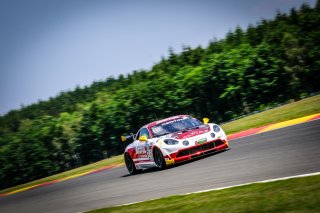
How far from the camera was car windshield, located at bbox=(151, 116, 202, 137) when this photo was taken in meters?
12.7

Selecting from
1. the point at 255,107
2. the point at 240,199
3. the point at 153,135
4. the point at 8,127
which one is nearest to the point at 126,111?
the point at 255,107

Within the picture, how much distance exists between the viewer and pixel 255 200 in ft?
18.4

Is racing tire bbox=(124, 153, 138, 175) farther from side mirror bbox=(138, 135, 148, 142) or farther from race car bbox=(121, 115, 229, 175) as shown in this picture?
side mirror bbox=(138, 135, 148, 142)

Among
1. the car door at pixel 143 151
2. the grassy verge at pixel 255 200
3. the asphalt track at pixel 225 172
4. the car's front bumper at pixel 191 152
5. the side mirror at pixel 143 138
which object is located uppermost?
the side mirror at pixel 143 138

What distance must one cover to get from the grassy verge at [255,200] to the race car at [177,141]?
14.2 feet

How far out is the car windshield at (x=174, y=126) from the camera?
12.7 metres

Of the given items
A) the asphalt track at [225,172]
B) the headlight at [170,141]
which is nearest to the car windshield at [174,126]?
the headlight at [170,141]

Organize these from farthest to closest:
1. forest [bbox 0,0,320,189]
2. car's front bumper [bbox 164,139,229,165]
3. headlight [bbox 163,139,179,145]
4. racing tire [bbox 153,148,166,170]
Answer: forest [bbox 0,0,320,189] → racing tire [bbox 153,148,166,170] → car's front bumper [bbox 164,139,229,165] → headlight [bbox 163,139,179,145]

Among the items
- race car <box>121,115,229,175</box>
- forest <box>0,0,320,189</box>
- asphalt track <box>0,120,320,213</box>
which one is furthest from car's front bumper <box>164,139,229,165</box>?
forest <box>0,0,320,189</box>

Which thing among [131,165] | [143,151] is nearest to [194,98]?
[131,165]

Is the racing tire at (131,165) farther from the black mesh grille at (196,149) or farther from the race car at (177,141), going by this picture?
the black mesh grille at (196,149)

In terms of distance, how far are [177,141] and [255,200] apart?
628 centimetres

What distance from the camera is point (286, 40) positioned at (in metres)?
55.5

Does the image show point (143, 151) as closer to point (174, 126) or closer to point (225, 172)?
point (174, 126)
